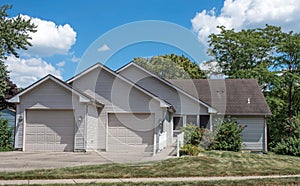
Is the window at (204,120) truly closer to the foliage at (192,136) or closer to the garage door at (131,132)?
the foliage at (192,136)

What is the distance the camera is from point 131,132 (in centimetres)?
1927

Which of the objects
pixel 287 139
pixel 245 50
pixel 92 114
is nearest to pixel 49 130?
pixel 92 114

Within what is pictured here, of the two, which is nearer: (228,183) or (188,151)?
(228,183)

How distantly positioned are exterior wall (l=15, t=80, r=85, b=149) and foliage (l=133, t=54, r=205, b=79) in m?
19.6

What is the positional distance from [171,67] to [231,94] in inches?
758

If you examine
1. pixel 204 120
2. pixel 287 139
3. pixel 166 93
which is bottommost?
pixel 287 139

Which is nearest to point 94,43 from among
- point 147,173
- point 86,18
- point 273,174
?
point 86,18

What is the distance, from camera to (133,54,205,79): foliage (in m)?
40.6

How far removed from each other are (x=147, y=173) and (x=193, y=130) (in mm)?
8863

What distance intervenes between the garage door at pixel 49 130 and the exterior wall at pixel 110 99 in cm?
117

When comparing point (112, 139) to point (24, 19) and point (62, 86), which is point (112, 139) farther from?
point (24, 19)

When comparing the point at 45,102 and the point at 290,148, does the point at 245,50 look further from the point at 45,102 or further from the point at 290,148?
the point at 45,102

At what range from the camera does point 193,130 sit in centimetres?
1933

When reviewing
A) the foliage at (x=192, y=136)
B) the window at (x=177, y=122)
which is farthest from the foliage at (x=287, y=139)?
the window at (x=177, y=122)
